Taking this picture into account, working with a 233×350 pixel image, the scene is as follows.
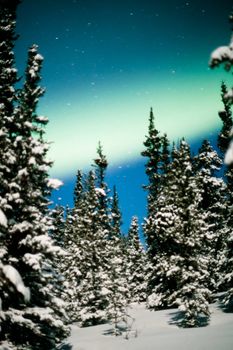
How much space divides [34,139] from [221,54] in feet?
40.4

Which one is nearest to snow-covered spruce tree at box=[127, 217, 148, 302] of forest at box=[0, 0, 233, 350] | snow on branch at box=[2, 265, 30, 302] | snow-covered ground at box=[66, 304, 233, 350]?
forest at box=[0, 0, 233, 350]

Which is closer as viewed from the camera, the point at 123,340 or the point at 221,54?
the point at 221,54

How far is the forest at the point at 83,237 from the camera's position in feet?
55.1

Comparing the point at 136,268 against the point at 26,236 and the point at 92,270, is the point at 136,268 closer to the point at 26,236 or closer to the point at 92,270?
the point at 92,270

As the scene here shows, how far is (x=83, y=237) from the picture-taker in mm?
38719

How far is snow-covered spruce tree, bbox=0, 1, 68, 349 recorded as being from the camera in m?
16.5

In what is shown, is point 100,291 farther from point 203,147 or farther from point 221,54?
point 221,54

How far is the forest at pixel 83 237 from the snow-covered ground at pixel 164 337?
3.93ft

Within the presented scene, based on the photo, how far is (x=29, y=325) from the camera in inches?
640

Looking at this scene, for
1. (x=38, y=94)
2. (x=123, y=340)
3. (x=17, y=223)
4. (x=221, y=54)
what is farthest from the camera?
(x=123, y=340)

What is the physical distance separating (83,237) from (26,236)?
71.9 ft

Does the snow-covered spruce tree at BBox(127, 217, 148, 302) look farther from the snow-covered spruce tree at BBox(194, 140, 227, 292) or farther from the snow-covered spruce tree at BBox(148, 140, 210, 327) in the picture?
the snow-covered spruce tree at BBox(148, 140, 210, 327)

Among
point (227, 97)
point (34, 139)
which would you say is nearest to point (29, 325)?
point (34, 139)

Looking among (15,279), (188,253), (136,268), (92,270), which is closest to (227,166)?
(15,279)
